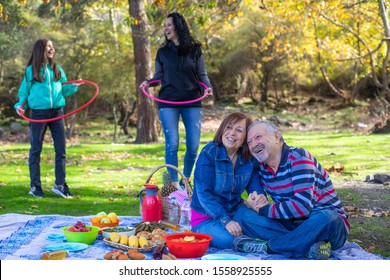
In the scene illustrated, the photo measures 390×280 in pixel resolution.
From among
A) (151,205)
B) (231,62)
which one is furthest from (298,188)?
(231,62)

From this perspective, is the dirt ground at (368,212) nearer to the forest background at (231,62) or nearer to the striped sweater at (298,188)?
the striped sweater at (298,188)

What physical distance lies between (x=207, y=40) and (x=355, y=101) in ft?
25.0

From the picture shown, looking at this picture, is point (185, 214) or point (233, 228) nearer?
point (233, 228)

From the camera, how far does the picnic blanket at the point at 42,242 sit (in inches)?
153

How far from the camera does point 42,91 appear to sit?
652 centimetres

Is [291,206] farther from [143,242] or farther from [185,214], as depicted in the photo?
[185,214]

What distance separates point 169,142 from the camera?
6.13 meters

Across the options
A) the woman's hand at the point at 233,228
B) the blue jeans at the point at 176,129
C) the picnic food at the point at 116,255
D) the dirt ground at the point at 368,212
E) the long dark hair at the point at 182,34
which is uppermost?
the long dark hair at the point at 182,34

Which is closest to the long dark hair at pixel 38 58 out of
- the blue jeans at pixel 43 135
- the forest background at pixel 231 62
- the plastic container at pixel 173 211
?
the blue jeans at pixel 43 135

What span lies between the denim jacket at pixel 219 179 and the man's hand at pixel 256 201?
0.67 ft

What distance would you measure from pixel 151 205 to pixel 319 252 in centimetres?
170

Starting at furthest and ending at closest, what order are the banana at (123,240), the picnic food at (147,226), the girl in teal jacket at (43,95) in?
the girl in teal jacket at (43,95) < the picnic food at (147,226) < the banana at (123,240)

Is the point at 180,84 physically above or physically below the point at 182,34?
below
